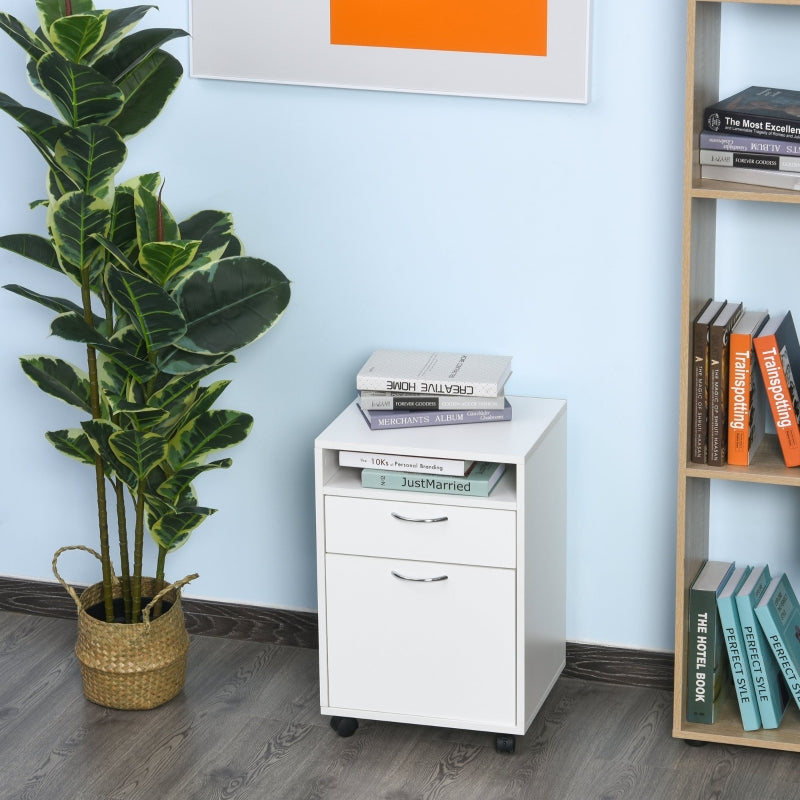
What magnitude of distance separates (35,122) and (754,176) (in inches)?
53.0

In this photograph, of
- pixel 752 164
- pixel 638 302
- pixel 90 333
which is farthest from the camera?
pixel 638 302

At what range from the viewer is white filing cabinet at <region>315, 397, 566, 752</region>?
2.63m

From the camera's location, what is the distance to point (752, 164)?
243 centimetres

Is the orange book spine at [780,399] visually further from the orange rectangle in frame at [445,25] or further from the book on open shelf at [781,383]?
the orange rectangle in frame at [445,25]

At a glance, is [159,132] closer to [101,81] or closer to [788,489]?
[101,81]

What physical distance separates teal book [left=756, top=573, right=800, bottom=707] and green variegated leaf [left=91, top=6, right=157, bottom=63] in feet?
5.52

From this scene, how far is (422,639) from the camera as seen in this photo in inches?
107

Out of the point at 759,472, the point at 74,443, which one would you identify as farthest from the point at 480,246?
the point at 74,443

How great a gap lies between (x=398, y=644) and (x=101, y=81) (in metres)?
1.26

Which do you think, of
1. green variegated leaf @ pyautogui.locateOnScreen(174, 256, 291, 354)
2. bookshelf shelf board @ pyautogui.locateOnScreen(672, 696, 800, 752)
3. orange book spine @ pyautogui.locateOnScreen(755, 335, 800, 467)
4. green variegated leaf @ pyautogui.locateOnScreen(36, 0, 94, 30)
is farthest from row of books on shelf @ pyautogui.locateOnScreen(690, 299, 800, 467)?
green variegated leaf @ pyautogui.locateOnScreen(36, 0, 94, 30)

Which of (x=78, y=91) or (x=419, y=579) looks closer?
(x=78, y=91)

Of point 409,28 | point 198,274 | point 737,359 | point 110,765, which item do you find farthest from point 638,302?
point 110,765

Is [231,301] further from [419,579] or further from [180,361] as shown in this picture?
[419,579]

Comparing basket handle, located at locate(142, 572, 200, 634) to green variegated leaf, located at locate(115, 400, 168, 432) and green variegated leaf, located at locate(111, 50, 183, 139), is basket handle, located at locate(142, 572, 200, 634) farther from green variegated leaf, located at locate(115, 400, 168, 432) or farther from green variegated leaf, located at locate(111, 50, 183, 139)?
green variegated leaf, located at locate(111, 50, 183, 139)
